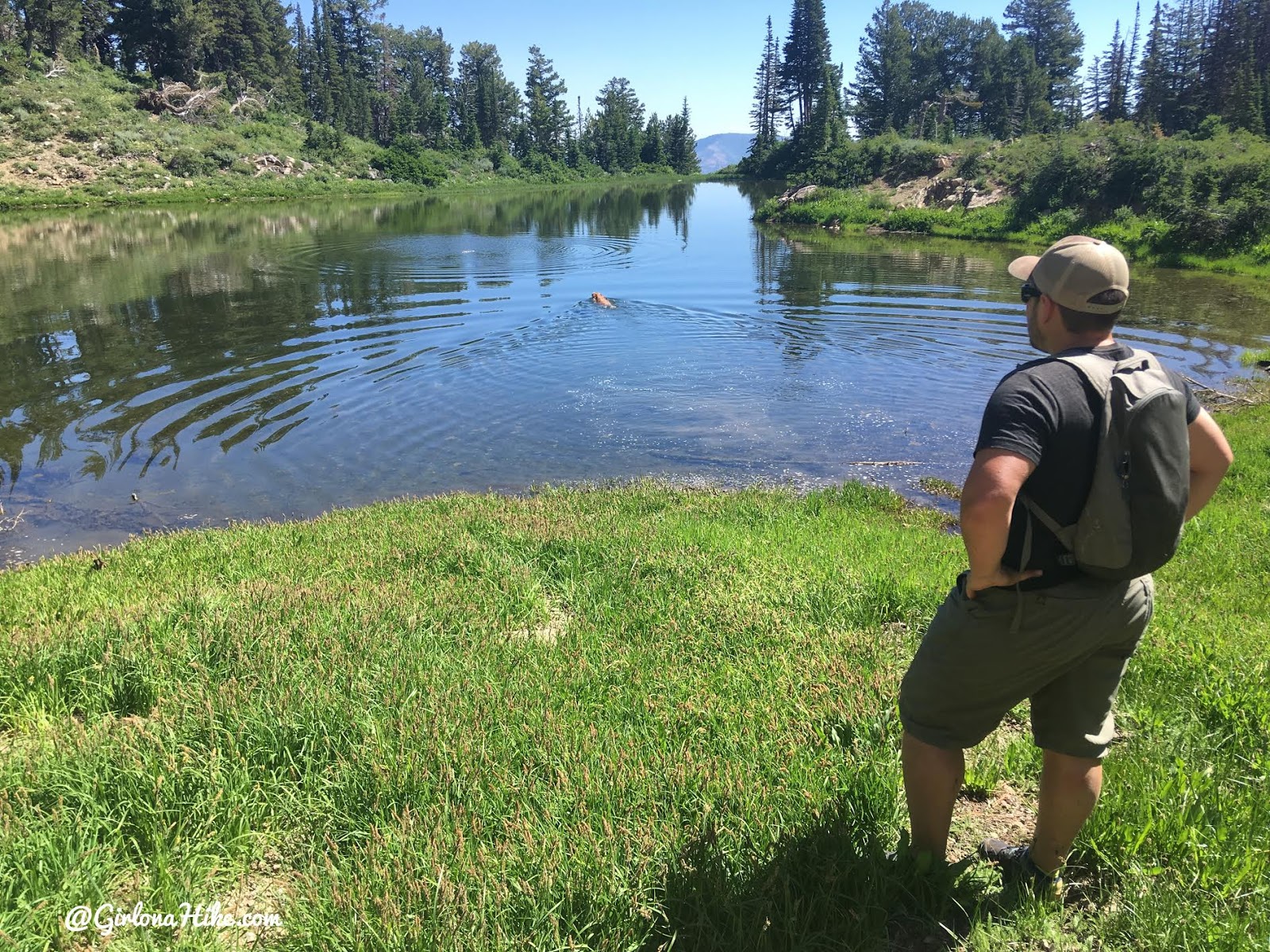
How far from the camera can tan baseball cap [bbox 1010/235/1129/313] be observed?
112 inches

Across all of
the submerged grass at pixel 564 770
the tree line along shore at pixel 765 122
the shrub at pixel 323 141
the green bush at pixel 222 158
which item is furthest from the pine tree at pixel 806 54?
the submerged grass at pixel 564 770

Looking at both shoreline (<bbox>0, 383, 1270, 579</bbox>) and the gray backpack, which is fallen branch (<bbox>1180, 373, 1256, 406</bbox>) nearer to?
shoreline (<bbox>0, 383, 1270, 579</bbox>)

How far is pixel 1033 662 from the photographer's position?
115 inches

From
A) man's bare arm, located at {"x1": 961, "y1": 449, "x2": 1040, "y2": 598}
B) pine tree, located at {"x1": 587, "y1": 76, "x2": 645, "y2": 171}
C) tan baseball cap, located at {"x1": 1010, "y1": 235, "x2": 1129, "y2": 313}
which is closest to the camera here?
man's bare arm, located at {"x1": 961, "y1": 449, "x2": 1040, "y2": 598}

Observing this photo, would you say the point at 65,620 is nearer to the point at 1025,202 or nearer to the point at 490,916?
the point at 490,916

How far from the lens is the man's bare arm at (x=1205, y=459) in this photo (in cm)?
303

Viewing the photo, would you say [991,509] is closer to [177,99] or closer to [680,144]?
[177,99]

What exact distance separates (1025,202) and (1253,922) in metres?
50.7

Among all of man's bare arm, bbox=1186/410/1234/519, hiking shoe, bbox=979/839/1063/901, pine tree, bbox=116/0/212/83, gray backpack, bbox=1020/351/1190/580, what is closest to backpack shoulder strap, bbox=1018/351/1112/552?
gray backpack, bbox=1020/351/1190/580

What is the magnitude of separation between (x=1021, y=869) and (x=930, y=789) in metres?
0.59

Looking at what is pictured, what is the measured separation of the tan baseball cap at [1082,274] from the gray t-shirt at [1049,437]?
21 cm

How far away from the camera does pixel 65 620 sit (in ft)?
18.6

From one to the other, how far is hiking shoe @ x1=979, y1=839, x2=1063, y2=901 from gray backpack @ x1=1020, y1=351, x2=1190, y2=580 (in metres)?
1.41

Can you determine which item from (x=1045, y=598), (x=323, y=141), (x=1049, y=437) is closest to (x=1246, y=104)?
(x=1049, y=437)
